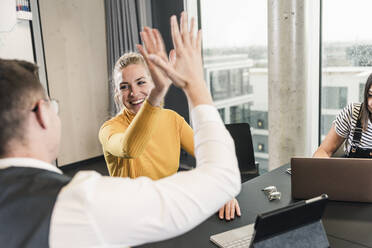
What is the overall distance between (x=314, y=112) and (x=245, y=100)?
2.85 ft

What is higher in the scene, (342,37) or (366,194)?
(342,37)

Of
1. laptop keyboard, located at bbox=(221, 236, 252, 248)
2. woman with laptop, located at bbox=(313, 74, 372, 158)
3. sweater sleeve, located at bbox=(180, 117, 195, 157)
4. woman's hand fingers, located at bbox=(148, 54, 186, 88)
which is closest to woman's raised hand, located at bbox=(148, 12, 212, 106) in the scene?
woman's hand fingers, located at bbox=(148, 54, 186, 88)

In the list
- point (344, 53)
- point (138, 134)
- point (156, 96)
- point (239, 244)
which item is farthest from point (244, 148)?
point (156, 96)

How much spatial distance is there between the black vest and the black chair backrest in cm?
208

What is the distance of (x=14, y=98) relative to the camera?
2.19 feet

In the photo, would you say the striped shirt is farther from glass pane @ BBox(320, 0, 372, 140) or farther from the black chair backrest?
glass pane @ BBox(320, 0, 372, 140)

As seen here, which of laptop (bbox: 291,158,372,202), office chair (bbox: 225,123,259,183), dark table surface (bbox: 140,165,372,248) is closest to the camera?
dark table surface (bbox: 140,165,372,248)

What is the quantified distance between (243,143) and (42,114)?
210 centimetres

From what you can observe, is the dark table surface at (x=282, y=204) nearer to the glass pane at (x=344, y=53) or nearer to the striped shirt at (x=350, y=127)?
the striped shirt at (x=350, y=127)

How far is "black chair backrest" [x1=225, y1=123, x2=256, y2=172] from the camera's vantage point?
104 inches

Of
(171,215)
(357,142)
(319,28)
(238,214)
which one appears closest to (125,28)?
(319,28)

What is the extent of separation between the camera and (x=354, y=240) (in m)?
1.22

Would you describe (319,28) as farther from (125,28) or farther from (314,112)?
(125,28)

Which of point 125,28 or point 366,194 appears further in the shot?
point 125,28
